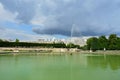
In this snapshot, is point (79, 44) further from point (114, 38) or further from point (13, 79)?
point (13, 79)

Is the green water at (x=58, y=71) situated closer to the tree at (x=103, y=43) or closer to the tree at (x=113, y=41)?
the tree at (x=113, y=41)

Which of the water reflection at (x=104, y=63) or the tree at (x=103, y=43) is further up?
the tree at (x=103, y=43)

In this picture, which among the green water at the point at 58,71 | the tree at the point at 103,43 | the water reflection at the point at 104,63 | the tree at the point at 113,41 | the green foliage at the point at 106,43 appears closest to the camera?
the green water at the point at 58,71

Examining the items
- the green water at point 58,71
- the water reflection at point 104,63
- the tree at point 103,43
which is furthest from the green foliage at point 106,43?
the green water at point 58,71

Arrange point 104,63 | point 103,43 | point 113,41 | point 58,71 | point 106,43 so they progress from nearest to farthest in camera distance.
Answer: point 58,71, point 104,63, point 113,41, point 106,43, point 103,43

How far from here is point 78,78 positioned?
43.9ft

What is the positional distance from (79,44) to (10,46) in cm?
3568

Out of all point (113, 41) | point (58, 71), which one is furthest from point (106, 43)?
point (58, 71)

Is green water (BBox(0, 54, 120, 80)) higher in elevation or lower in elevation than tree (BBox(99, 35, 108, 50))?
lower

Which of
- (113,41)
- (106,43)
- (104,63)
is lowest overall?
(104,63)

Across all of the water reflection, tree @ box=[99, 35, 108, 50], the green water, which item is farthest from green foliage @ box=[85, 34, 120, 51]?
the green water

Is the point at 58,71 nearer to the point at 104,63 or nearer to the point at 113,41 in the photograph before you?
the point at 104,63

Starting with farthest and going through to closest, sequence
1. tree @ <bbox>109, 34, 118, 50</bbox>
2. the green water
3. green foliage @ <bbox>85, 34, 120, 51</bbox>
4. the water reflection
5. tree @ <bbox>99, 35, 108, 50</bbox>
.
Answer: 1. tree @ <bbox>99, 35, 108, 50</bbox>
2. green foliage @ <bbox>85, 34, 120, 51</bbox>
3. tree @ <bbox>109, 34, 118, 50</bbox>
4. the water reflection
5. the green water

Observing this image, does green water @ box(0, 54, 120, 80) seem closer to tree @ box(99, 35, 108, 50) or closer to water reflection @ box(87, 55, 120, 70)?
water reflection @ box(87, 55, 120, 70)
